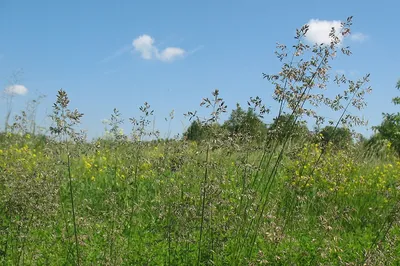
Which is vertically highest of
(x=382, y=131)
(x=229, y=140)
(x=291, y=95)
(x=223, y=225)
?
(x=382, y=131)

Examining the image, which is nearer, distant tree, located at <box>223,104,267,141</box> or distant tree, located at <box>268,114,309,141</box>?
distant tree, located at <box>268,114,309,141</box>

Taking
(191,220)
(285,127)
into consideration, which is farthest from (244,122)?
(191,220)

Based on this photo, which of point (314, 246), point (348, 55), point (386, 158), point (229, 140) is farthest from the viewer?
point (386, 158)

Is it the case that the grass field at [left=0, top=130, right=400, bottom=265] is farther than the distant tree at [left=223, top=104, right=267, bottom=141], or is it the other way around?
the distant tree at [left=223, top=104, right=267, bottom=141]

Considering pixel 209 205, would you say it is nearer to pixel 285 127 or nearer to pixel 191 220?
pixel 191 220

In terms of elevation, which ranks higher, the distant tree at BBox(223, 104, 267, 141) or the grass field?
the distant tree at BBox(223, 104, 267, 141)

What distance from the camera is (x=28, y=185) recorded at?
Result: 376cm

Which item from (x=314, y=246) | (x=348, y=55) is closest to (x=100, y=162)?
(x=314, y=246)

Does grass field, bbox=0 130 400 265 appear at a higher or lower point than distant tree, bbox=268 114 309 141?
lower

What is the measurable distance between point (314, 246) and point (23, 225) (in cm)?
317

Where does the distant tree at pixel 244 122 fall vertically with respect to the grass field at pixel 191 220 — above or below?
above

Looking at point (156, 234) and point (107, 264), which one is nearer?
point (107, 264)

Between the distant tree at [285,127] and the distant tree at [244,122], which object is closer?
the distant tree at [285,127]

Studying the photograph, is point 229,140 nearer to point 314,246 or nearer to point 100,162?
point 314,246
